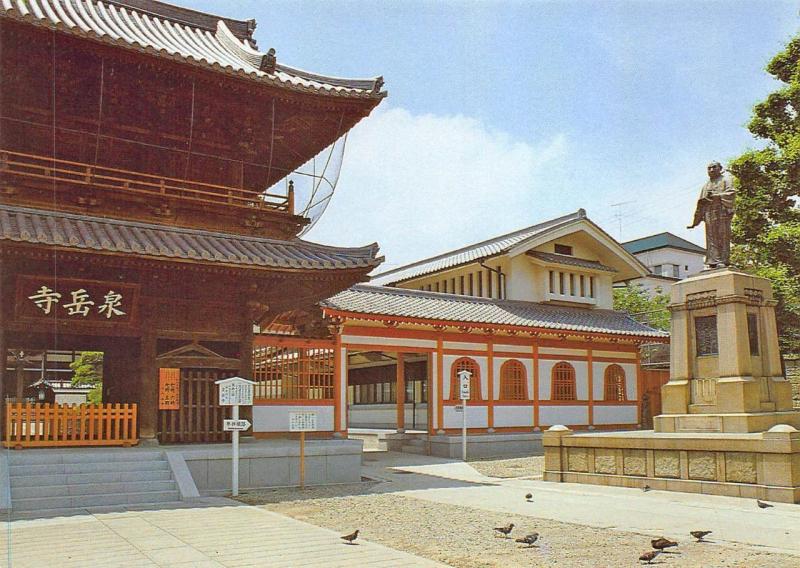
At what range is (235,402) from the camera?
12.9 meters

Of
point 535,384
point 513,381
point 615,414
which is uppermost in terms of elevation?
point 513,381

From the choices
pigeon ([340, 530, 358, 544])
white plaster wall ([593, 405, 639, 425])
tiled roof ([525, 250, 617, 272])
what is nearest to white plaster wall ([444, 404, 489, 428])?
white plaster wall ([593, 405, 639, 425])

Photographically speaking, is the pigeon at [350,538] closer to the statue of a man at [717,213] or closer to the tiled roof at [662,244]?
the statue of a man at [717,213]

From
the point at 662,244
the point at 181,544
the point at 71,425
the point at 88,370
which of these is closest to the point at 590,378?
the point at 71,425

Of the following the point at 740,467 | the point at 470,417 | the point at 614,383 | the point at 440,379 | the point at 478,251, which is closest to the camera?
the point at 740,467

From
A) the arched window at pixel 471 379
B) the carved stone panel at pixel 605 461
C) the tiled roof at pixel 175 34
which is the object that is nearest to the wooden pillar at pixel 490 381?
the arched window at pixel 471 379

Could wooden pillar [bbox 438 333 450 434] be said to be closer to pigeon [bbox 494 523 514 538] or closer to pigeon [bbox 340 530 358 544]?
pigeon [bbox 494 523 514 538]

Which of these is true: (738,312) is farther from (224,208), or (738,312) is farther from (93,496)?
(93,496)

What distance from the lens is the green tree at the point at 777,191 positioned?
2252 cm

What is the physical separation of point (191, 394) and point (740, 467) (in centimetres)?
999

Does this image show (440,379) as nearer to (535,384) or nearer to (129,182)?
(535,384)

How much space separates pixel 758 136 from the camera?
24.0 meters

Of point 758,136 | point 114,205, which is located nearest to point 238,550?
point 114,205

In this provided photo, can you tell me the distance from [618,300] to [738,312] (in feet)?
98.3
